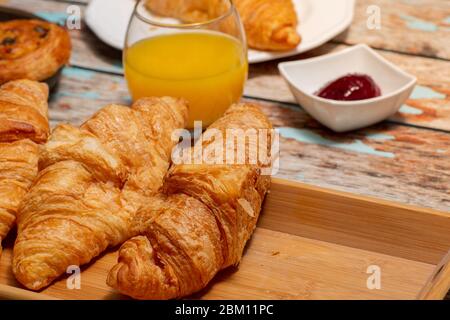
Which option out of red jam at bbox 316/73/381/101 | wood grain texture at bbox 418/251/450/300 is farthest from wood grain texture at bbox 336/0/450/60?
wood grain texture at bbox 418/251/450/300

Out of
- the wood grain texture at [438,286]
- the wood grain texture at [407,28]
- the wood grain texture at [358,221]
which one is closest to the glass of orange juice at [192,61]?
the wood grain texture at [358,221]

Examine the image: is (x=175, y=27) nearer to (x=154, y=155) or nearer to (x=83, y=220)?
(x=154, y=155)

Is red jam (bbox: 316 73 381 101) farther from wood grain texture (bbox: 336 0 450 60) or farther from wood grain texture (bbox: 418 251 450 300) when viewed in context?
wood grain texture (bbox: 418 251 450 300)

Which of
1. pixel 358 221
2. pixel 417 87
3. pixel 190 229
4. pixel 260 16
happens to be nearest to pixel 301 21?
pixel 260 16

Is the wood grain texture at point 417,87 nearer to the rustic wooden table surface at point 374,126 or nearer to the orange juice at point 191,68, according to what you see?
the rustic wooden table surface at point 374,126

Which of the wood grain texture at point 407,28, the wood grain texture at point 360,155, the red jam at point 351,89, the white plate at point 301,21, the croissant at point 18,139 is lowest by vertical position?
the wood grain texture at point 360,155
